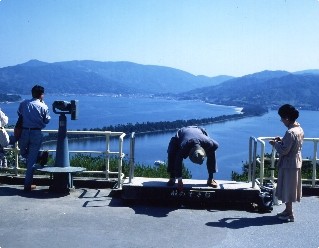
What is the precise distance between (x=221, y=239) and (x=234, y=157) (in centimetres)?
10707

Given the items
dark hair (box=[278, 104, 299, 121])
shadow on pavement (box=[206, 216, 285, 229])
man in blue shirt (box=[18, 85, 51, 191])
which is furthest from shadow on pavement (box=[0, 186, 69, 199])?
dark hair (box=[278, 104, 299, 121])

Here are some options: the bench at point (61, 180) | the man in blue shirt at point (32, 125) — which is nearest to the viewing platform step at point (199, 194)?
the bench at point (61, 180)

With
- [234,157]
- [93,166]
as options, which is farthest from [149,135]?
[93,166]

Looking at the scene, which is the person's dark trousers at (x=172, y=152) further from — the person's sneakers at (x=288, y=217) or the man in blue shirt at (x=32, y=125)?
the man in blue shirt at (x=32, y=125)

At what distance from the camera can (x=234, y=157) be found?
110m

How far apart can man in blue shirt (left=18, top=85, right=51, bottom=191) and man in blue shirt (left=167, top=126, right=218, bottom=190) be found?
2292 mm

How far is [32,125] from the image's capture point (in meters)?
7.23

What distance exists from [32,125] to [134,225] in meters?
2.77

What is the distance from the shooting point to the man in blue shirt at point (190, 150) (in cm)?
632

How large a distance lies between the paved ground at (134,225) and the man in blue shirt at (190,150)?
0.59 m

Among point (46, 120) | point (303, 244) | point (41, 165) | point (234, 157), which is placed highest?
point (46, 120)

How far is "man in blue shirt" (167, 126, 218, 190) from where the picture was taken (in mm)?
6316

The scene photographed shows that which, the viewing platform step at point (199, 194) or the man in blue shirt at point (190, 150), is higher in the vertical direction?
the man in blue shirt at point (190, 150)

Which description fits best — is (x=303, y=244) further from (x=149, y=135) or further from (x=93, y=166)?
(x=149, y=135)
